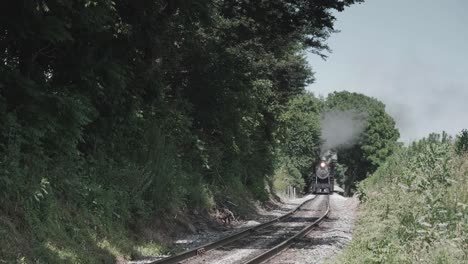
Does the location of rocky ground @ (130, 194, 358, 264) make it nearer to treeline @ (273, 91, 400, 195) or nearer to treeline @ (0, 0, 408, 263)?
treeline @ (0, 0, 408, 263)

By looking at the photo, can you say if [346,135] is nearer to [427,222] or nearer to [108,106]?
[108,106]

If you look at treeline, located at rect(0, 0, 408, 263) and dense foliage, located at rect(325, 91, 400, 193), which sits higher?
dense foliage, located at rect(325, 91, 400, 193)

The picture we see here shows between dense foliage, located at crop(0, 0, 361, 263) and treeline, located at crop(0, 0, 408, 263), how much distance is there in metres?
0.03

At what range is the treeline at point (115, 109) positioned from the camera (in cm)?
1032

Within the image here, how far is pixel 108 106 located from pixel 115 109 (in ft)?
0.92

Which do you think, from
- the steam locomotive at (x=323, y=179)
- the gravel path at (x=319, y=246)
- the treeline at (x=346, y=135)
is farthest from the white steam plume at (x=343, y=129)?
the gravel path at (x=319, y=246)

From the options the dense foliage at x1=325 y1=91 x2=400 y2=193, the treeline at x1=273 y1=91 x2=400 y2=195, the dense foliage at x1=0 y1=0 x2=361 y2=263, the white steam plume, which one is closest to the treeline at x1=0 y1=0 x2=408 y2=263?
the dense foliage at x1=0 y1=0 x2=361 y2=263

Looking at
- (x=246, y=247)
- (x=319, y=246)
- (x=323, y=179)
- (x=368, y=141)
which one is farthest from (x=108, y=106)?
(x=368, y=141)

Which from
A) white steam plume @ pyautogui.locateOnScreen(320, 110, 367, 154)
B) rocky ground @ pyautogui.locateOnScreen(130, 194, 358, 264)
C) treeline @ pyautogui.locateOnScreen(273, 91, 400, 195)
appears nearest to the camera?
rocky ground @ pyautogui.locateOnScreen(130, 194, 358, 264)

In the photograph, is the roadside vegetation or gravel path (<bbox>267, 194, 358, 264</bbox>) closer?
the roadside vegetation

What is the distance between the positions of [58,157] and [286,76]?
1046 inches

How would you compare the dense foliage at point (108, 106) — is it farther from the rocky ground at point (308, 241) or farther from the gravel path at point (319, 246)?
the gravel path at point (319, 246)

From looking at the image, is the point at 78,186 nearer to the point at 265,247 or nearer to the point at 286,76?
the point at 265,247

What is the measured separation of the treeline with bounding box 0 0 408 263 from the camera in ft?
33.9
